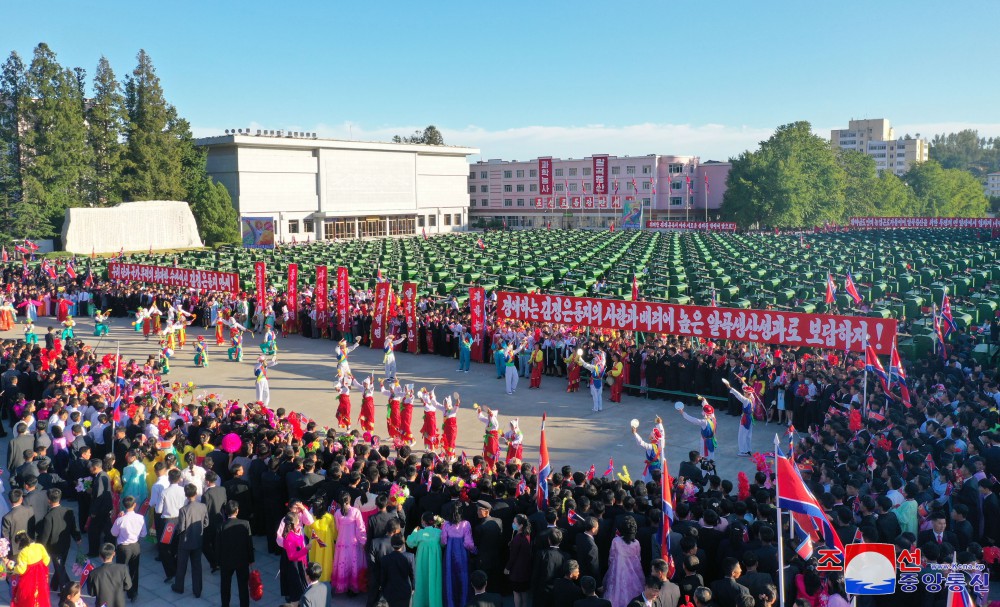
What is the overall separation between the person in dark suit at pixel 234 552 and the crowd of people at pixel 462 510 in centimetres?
3

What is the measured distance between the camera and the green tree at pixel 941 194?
4567 inches

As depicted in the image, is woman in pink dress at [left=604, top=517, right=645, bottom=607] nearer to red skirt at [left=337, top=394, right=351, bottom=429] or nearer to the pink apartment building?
red skirt at [left=337, top=394, right=351, bottom=429]

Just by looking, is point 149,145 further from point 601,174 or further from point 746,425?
point 746,425

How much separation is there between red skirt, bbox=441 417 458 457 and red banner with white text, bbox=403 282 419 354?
11379mm

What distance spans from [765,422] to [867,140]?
205m

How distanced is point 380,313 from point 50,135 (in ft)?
144

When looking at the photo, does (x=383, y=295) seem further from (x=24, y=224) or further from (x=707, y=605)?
(x=24, y=224)

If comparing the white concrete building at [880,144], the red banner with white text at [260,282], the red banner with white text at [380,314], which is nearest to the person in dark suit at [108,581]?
the red banner with white text at [380,314]

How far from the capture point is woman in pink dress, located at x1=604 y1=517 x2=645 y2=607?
27.3 feet

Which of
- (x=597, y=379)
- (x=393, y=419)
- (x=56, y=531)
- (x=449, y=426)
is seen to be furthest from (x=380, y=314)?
(x=56, y=531)

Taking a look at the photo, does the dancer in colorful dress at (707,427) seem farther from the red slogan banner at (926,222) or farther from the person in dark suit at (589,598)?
the red slogan banner at (926,222)

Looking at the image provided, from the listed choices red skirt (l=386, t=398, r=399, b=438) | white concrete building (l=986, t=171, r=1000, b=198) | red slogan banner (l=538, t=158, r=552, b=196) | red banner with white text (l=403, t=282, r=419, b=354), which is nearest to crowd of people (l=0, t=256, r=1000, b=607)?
red skirt (l=386, t=398, r=399, b=438)

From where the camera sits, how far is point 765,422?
18.1 meters

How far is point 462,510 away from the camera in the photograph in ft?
31.0
